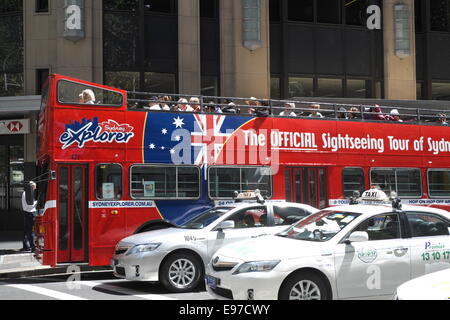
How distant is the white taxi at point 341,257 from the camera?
7.44 meters

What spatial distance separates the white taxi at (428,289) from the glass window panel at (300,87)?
17623 millimetres

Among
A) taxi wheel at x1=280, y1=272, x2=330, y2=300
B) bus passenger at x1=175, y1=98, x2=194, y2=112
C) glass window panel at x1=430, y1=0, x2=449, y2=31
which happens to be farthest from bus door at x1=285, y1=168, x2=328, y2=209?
glass window panel at x1=430, y1=0, x2=449, y2=31

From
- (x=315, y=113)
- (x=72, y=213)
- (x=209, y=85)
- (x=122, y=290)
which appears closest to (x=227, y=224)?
(x=122, y=290)

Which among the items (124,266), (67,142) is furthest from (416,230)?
(67,142)

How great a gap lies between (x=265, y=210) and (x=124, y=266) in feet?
9.20

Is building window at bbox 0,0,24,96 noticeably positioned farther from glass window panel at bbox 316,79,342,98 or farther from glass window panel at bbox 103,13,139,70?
glass window panel at bbox 316,79,342,98

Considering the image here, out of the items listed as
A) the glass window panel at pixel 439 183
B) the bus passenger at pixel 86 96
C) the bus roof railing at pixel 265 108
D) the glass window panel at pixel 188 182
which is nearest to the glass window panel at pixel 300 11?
the bus roof railing at pixel 265 108

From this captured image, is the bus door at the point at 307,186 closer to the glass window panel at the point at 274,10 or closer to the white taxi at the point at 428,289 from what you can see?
the white taxi at the point at 428,289

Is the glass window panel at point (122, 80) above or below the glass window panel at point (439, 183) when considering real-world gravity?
above

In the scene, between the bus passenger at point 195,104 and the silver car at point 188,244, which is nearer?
the silver car at point 188,244

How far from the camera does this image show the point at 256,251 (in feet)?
25.3

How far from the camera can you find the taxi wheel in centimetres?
743

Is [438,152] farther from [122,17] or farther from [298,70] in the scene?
[122,17]

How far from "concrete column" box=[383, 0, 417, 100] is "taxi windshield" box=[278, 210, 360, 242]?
16.8 meters
